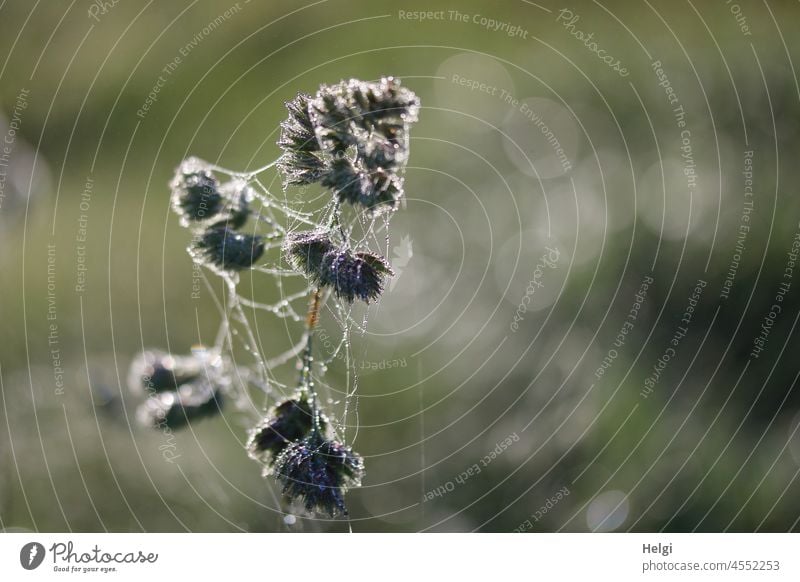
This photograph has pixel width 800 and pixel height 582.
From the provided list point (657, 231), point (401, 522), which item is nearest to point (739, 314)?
point (657, 231)

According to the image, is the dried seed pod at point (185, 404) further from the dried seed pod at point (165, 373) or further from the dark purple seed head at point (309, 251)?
the dark purple seed head at point (309, 251)

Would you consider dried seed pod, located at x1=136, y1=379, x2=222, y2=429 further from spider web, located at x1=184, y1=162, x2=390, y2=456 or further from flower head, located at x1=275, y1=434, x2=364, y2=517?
flower head, located at x1=275, y1=434, x2=364, y2=517

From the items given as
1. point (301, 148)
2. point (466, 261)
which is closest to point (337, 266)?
point (301, 148)

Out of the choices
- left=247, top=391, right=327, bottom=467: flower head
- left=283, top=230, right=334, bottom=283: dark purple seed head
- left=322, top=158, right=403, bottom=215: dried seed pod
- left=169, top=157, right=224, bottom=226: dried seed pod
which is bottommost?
left=247, top=391, right=327, bottom=467: flower head

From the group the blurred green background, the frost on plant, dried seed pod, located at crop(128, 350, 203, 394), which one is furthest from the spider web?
the frost on plant

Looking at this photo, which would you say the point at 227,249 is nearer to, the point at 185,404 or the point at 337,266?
the point at 337,266
